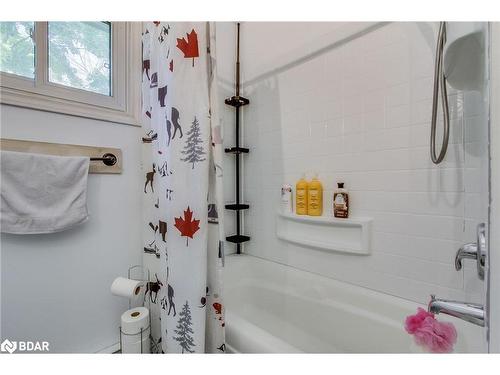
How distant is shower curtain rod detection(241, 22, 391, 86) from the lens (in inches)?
46.2

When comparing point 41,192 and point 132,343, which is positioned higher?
point 41,192

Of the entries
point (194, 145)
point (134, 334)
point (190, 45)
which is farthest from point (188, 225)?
point (190, 45)

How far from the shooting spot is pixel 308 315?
52.4 inches

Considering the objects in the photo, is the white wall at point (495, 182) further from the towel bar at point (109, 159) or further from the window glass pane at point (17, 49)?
the window glass pane at point (17, 49)

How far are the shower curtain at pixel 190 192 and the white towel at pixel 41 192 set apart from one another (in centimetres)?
38

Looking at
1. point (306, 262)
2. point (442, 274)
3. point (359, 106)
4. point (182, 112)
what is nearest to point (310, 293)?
point (306, 262)

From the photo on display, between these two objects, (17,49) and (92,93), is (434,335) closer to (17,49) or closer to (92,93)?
(92,93)

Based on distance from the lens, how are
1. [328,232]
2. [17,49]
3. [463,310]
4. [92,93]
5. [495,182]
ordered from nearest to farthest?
[495,182] < [463,310] < [17,49] < [92,93] < [328,232]

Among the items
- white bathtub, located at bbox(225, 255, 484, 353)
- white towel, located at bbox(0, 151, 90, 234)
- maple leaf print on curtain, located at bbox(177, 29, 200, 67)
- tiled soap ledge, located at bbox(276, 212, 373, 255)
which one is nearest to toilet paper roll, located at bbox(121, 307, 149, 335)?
white bathtub, located at bbox(225, 255, 484, 353)

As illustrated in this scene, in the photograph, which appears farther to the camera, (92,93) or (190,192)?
(92,93)

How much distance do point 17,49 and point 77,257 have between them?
964mm

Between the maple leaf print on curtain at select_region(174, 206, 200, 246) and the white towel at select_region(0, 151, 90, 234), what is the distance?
49 cm

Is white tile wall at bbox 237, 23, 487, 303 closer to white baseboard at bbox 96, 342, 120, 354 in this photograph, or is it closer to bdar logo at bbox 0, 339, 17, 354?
white baseboard at bbox 96, 342, 120, 354
